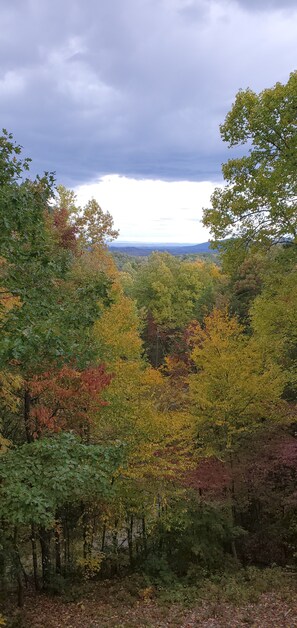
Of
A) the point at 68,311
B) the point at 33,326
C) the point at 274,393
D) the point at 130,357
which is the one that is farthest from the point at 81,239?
the point at 33,326

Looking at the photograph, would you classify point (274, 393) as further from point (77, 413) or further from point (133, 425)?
point (77, 413)

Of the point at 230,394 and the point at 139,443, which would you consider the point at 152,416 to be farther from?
the point at 230,394

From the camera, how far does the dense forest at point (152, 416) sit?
727 centimetres

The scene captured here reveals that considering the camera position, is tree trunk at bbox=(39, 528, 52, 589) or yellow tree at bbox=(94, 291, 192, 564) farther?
tree trunk at bbox=(39, 528, 52, 589)

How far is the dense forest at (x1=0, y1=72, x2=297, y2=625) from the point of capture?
7.27 meters

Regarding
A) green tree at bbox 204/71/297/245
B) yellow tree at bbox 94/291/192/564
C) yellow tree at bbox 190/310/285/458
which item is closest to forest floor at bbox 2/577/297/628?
yellow tree at bbox 94/291/192/564

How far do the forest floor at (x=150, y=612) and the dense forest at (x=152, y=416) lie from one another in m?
0.75

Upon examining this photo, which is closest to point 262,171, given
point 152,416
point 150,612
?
point 152,416

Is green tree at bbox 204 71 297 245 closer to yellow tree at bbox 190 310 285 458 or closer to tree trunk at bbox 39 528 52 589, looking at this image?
yellow tree at bbox 190 310 285 458

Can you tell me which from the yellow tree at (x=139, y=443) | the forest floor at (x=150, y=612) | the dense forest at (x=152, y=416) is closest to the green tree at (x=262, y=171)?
the dense forest at (x=152, y=416)

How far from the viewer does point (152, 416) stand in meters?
13.0

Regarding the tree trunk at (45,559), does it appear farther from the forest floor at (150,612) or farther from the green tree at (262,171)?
the green tree at (262,171)

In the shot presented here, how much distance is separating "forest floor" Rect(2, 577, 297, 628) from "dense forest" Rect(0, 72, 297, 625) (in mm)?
747

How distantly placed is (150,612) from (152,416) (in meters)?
4.87
